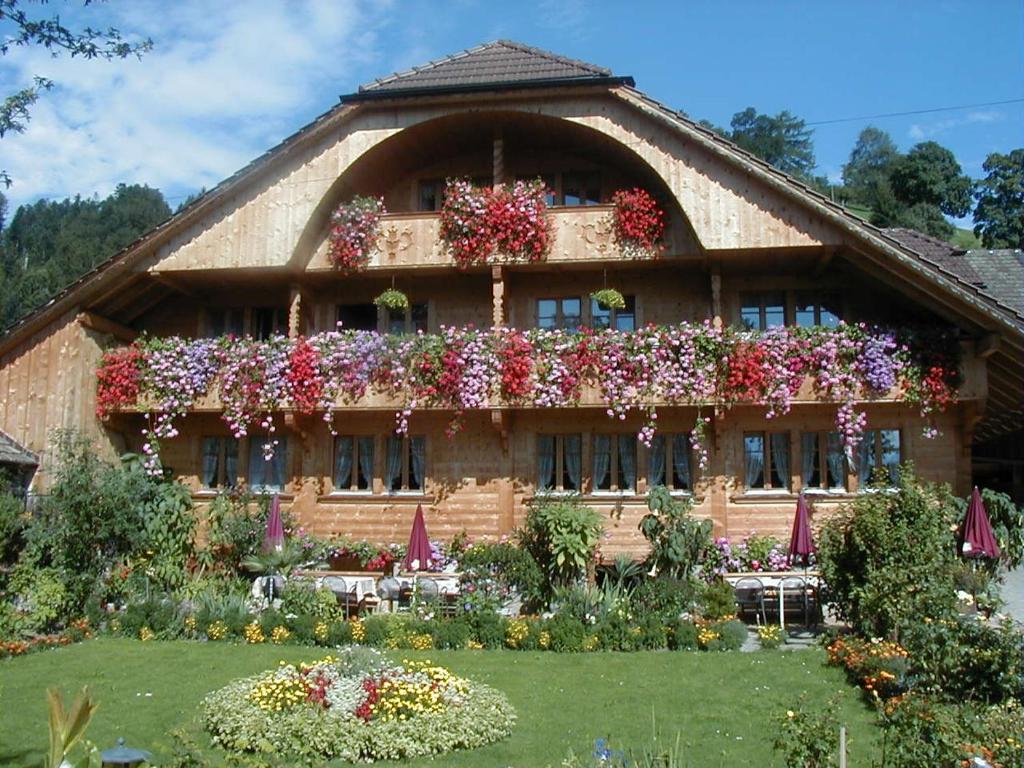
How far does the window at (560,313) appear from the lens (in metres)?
22.0

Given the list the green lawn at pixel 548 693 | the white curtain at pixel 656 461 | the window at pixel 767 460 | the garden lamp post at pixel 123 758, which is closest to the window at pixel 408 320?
the white curtain at pixel 656 461

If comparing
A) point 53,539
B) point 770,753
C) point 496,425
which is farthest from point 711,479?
point 53,539

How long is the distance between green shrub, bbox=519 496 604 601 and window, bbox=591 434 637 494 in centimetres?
244

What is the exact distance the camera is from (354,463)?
2180 cm

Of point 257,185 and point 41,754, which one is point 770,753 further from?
point 257,185

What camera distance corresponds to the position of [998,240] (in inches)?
2188

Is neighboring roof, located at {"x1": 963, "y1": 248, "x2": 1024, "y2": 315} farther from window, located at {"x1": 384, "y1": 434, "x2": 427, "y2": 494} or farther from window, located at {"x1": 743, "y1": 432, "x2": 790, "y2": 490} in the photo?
window, located at {"x1": 384, "y1": 434, "x2": 427, "y2": 494}

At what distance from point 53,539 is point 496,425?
8.59 meters

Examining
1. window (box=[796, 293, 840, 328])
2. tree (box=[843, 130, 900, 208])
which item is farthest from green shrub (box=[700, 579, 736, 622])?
tree (box=[843, 130, 900, 208])

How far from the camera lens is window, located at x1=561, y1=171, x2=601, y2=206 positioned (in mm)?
22172

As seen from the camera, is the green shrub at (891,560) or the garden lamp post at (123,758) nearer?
the garden lamp post at (123,758)

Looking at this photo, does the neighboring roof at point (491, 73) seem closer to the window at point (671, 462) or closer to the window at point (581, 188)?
the window at point (581, 188)

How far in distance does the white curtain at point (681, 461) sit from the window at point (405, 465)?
17.6 ft

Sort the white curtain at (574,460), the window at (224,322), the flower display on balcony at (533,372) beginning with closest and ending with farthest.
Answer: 1. the flower display on balcony at (533,372)
2. the white curtain at (574,460)
3. the window at (224,322)
